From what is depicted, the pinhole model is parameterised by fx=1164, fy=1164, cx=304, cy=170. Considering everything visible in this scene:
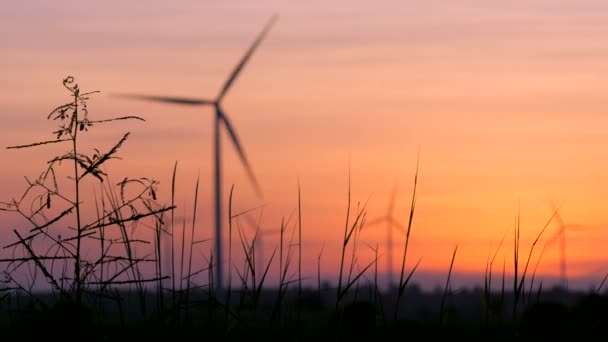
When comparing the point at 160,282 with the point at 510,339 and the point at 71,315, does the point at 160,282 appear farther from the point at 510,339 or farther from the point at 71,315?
the point at 510,339

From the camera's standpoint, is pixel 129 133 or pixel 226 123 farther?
pixel 226 123

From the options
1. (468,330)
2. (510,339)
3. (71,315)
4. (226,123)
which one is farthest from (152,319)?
(226,123)

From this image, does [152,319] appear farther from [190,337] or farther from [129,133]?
[129,133]

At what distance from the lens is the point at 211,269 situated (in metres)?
8.71

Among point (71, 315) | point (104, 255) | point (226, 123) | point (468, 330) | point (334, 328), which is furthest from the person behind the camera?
point (226, 123)

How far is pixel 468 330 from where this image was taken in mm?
10820

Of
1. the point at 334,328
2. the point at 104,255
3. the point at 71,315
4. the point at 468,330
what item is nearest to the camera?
the point at 71,315

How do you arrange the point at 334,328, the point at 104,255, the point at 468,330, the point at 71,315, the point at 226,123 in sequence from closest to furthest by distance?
the point at 71,315
the point at 104,255
the point at 334,328
the point at 468,330
the point at 226,123

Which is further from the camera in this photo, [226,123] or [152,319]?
[226,123]

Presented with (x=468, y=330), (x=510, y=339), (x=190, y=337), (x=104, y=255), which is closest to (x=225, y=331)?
(x=190, y=337)

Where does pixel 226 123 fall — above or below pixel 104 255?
above

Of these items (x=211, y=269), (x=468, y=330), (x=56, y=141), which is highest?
(x=56, y=141)

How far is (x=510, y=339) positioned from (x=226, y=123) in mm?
21531

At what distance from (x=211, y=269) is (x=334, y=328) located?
1.02m
